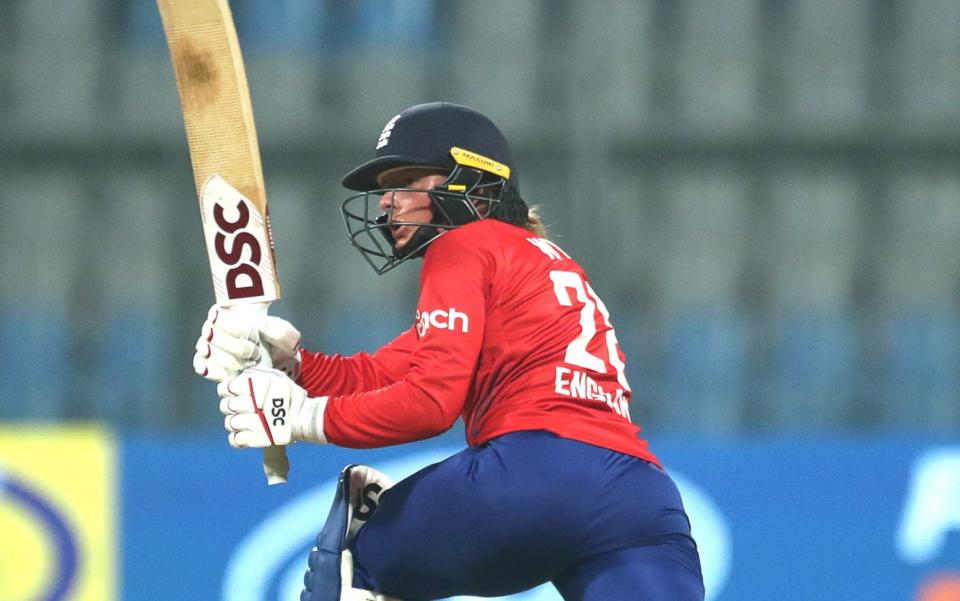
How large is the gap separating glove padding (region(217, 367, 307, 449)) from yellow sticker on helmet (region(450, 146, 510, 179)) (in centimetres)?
60

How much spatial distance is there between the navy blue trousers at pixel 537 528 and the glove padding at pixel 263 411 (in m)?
0.28

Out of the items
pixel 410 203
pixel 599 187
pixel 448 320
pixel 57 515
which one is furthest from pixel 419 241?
pixel 599 187

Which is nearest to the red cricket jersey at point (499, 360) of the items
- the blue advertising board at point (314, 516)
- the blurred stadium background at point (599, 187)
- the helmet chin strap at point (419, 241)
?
the helmet chin strap at point (419, 241)

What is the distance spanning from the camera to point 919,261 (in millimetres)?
6023

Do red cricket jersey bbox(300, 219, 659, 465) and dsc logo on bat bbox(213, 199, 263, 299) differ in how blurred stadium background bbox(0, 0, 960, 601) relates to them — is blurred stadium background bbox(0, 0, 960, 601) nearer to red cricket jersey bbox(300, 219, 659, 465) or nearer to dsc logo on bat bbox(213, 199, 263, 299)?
dsc logo on bat bbox(213, 199, 263, 299)

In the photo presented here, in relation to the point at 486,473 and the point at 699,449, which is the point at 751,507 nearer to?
the point at 699,449

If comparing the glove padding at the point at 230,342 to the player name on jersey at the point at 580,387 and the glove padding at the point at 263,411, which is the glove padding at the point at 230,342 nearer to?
the glove padding at the point at 263,411

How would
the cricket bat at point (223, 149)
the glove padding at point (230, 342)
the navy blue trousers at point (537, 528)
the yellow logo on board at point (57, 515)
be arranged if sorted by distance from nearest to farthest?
the navy blue trousers at point (537, 528) < the glove padding at point (230, 342) < the cricket bat at point (223, 149) < the yellow logo on board at point (57, 515)

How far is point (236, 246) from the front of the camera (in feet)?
11.4

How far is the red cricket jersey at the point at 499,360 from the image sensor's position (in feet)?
9.91

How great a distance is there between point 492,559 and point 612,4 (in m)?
3.50

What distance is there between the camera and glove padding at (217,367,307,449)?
10.4ft

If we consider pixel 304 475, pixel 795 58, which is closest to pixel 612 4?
pixel 795 58

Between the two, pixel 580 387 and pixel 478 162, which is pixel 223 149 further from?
pixel 580 387
